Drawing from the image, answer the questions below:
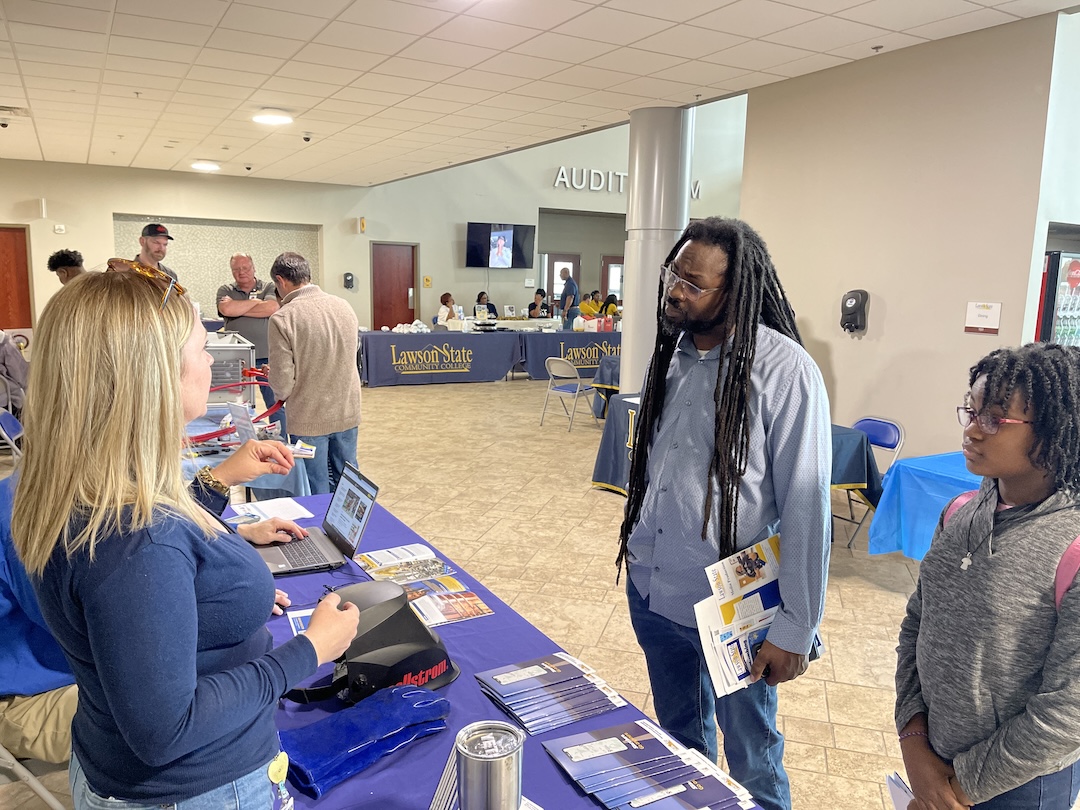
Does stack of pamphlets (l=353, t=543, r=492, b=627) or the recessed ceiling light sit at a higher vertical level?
the recessed ceiling light

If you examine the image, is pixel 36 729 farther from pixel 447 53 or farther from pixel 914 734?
pixel 447 53

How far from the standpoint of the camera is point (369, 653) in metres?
1.42

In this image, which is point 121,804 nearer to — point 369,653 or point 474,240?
point 369,653

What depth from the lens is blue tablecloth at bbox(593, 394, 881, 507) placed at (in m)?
4.35

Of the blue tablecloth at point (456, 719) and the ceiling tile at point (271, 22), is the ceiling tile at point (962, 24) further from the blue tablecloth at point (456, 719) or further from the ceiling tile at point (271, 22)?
the blue tablecloth at point (456, 719)

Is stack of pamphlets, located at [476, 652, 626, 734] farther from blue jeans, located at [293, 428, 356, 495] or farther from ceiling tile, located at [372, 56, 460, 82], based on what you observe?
ceiling tile, located at [372, 56, 460, 82]

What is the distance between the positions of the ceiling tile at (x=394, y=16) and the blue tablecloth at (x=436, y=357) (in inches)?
221

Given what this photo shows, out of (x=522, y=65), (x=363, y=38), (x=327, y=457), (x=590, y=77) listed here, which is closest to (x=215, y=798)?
(x=327, y=457)

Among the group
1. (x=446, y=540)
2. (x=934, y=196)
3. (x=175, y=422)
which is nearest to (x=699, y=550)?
(x=175, y=422)

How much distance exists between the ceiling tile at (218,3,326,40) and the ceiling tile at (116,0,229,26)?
0.07 m

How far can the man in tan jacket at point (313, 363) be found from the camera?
3.72 metres

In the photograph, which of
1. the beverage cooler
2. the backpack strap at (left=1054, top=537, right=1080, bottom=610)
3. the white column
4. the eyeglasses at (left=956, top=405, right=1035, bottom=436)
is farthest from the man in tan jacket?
the beverage cooler

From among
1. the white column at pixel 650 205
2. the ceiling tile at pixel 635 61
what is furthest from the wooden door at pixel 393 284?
the ceiling tile at pixel 635 61

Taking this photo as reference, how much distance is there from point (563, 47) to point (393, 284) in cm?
928
